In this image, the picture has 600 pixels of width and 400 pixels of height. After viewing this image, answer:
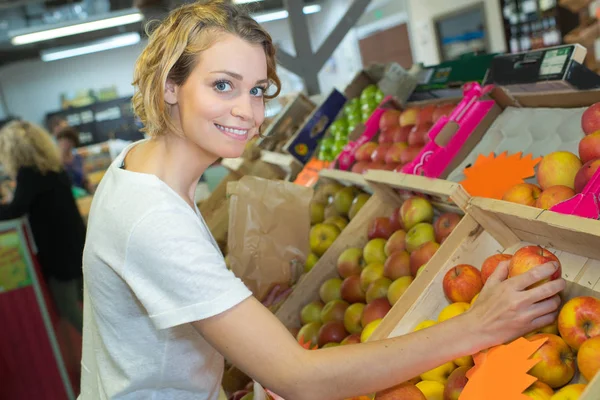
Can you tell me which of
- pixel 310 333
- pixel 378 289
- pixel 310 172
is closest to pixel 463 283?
pixel 378 289

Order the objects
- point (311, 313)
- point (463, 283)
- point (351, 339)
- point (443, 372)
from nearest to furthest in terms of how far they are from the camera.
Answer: point (443, 372) → point (463, 283) → point (351, 339) → point (311, 313)

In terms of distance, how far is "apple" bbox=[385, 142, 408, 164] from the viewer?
2646 mm

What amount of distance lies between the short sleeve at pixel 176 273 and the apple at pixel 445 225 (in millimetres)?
1062

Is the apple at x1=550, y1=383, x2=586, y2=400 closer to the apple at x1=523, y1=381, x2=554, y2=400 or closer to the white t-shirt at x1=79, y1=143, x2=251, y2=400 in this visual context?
the apple at x1=523, y1=381, x2=554, y2=400

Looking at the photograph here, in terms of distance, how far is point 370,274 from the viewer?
85.7 inches

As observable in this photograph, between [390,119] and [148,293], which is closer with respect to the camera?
[148,293]

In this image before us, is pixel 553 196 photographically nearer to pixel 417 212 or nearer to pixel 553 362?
pixel 553 362

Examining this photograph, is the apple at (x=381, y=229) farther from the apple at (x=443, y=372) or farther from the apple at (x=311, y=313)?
the apple at (x=443, y=372)

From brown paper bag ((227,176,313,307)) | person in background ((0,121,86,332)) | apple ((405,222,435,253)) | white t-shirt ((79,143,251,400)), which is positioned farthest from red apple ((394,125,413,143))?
person in background ((0,121,86,332))

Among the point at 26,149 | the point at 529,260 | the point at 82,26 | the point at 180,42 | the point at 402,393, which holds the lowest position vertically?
the point at 402,393

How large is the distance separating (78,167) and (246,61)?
22.1ft

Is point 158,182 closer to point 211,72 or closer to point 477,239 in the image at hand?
point 211,72

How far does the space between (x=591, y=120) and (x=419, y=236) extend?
65 centimetres

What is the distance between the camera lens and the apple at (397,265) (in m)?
2.05
